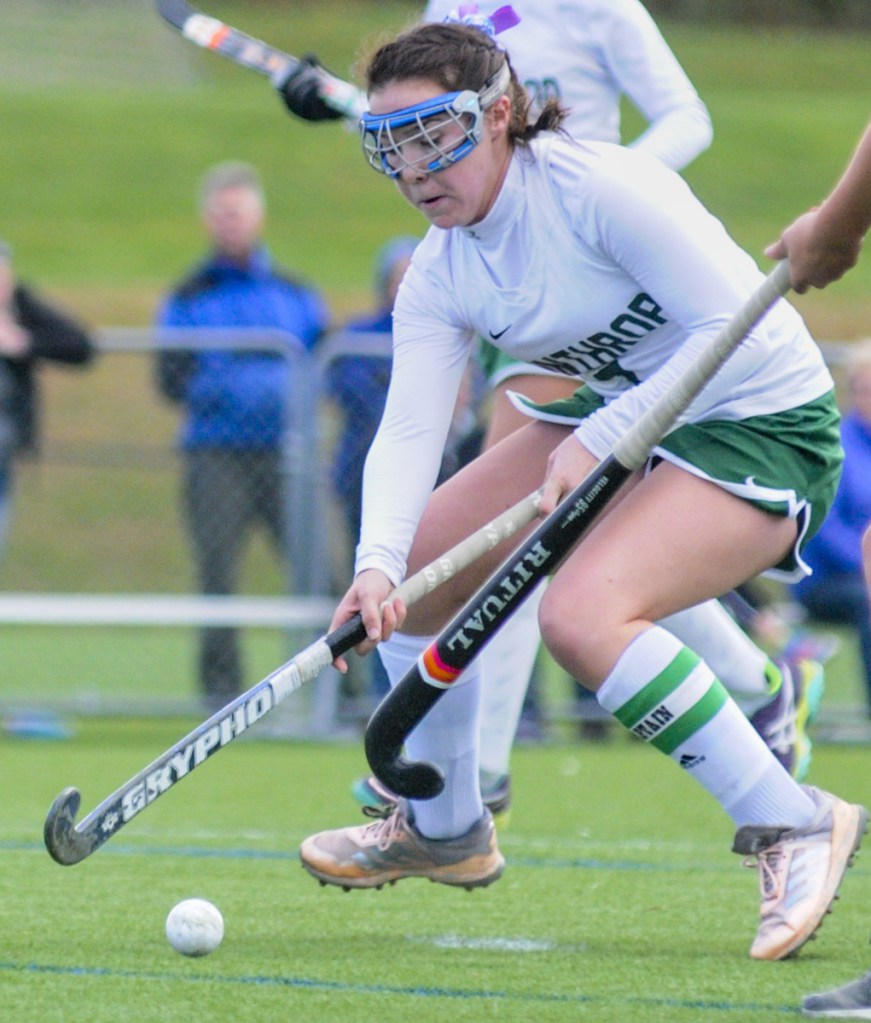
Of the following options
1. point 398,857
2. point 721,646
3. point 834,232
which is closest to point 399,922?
point 398,857

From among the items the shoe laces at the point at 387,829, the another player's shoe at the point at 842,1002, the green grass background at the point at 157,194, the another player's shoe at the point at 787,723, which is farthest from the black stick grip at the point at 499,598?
the green grass background at the point at 157,194

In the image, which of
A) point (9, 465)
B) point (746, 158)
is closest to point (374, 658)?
point (9, 465)

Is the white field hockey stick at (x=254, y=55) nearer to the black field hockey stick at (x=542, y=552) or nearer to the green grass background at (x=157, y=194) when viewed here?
the black field hockey stick at (x=542, y=552)

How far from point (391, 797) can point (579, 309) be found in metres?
1.12

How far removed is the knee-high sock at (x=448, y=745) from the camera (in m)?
3.72

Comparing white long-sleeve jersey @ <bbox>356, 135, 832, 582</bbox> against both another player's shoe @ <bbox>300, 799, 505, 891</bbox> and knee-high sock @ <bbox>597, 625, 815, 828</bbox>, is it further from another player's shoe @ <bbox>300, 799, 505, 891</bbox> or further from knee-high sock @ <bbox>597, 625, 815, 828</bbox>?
another player's shoe @ <bbox>300, 799, 505, 891</bbox>

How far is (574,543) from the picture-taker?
3.29m

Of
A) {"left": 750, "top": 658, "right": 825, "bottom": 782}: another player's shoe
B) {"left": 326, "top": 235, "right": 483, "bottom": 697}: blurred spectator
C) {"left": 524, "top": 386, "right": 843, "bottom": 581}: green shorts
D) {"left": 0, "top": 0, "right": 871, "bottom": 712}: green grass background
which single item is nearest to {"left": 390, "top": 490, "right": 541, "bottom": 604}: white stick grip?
{"left": 524, "top": 386, "right": 843, "bottom": 581}: green shorts

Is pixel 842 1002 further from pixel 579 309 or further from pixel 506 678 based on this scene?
pixel 506 678

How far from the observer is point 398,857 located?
378cm

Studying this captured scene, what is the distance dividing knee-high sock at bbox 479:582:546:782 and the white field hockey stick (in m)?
1.33

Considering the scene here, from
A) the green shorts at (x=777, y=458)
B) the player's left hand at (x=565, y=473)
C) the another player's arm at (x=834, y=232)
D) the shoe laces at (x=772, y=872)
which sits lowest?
the shoe laces at (x=772, y=872)

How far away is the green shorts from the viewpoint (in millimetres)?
3354

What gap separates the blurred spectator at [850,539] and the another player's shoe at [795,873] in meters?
3.50
